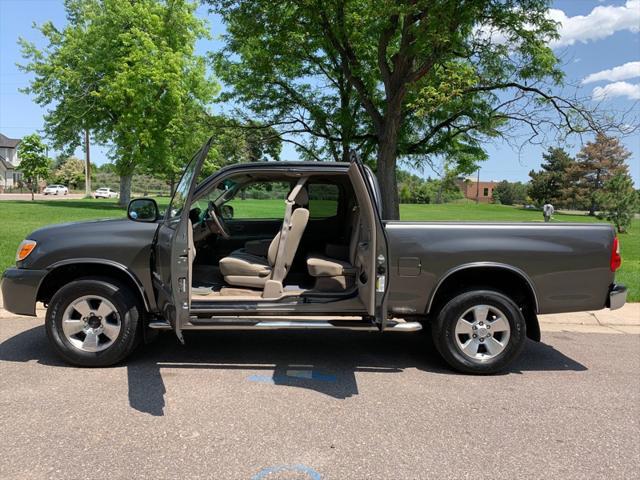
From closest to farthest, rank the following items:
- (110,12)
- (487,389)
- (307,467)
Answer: (307,467)
(487,389)
(110,12)

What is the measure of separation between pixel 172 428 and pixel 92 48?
3506 cm

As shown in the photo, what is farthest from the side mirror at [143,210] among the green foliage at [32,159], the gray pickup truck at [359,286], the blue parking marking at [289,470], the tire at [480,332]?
the green foliage at [32,159]

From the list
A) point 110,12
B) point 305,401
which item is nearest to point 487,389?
point 305,401

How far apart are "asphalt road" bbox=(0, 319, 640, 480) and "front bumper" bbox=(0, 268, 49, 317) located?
537 mm

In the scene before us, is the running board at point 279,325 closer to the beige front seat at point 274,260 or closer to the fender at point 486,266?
the fender at point 486,266

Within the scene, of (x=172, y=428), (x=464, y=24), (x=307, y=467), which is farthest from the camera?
(x=464, y=24)

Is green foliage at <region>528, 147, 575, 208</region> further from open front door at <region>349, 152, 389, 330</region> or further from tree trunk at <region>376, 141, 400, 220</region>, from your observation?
open front door at <region>349, 152, 389, 330</region>

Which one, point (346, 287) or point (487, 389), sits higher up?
point (346, 287)

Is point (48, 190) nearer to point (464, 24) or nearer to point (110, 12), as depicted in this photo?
Answer: point (110, 12)

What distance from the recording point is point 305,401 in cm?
403

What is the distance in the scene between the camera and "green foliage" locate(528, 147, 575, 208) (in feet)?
213

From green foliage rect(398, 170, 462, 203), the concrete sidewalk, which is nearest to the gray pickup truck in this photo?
the concrete sidewalk

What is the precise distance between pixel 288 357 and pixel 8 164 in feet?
295

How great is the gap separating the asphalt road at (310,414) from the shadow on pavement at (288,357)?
2 centimetres
